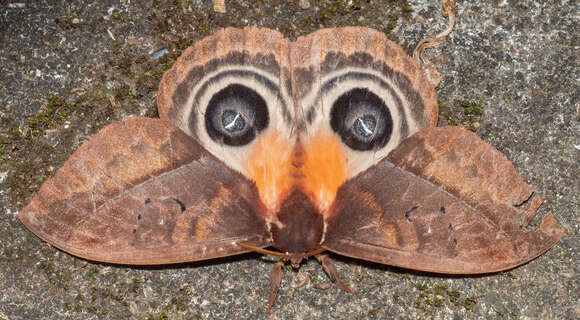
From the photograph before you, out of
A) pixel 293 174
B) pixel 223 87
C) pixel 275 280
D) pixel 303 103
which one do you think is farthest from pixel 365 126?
pixel 275 280

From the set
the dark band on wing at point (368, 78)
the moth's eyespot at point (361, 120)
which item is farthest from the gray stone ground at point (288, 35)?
the moth's eyespot at point (361, 120)

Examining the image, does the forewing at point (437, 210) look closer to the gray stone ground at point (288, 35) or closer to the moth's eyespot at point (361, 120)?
the moth's eyespot at point (361, 120)

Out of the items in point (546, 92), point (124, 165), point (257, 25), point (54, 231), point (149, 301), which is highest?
point (257, 25)

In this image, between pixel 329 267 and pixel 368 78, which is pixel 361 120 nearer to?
pixel 368 78

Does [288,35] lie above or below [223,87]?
above

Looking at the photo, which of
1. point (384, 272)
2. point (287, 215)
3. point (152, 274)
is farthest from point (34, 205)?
point (384, 272)

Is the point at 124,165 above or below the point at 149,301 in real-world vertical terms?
above

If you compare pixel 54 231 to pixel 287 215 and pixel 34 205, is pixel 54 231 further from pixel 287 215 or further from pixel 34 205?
pixel 287 215
